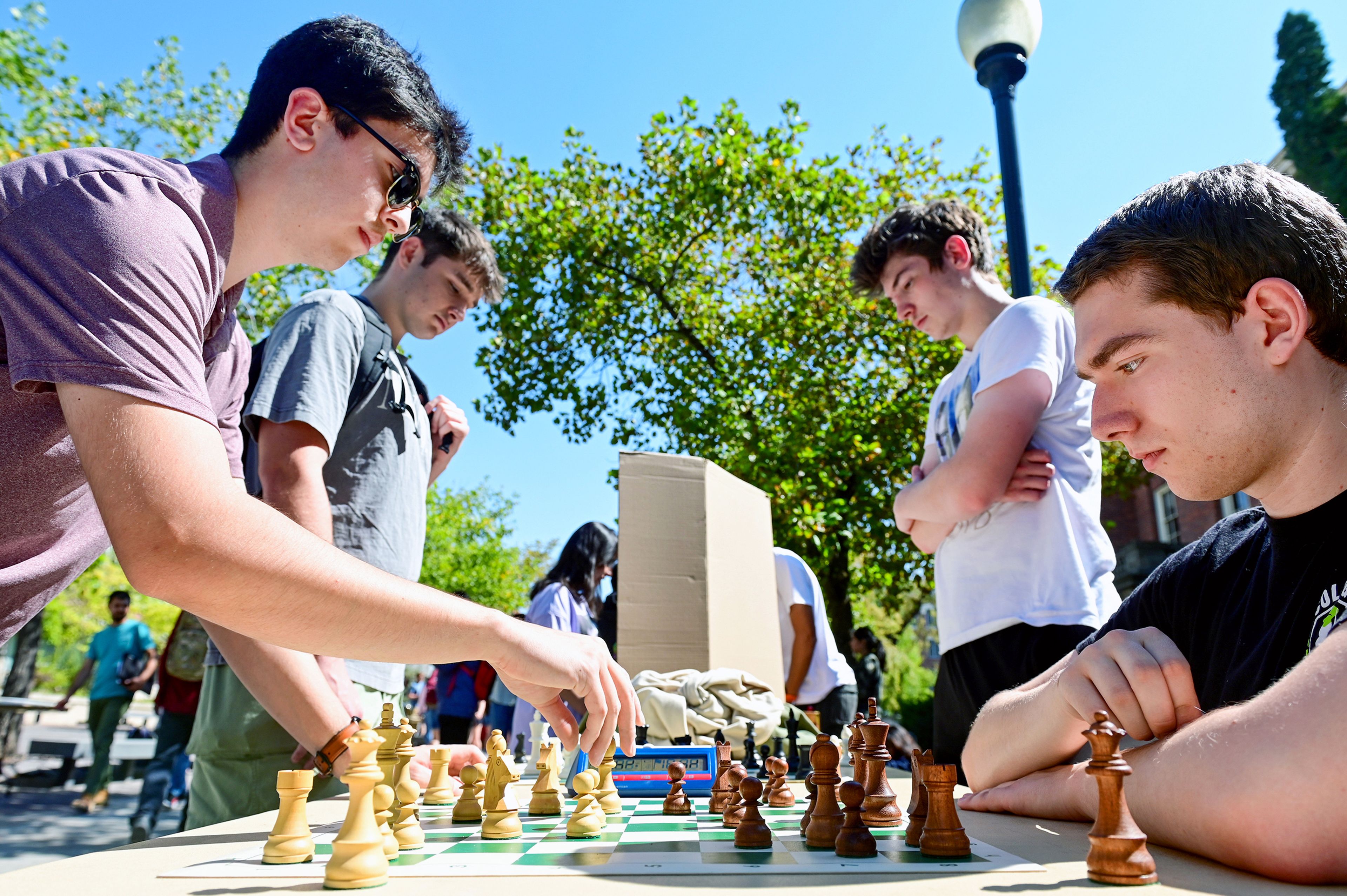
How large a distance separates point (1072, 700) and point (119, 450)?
5.08 ft

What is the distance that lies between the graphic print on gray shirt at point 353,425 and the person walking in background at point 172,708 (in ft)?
14.9

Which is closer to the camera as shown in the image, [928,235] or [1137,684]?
[1137,684]

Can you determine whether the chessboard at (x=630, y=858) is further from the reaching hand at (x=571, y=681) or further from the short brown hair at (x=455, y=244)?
the short brown hair at (x=455, y=244)

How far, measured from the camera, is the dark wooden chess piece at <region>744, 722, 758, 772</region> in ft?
9.95

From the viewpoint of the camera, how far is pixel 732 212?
43.3 ft

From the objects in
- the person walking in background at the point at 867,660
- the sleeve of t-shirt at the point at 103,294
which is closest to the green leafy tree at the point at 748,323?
the person walking in background at the point at 867,660

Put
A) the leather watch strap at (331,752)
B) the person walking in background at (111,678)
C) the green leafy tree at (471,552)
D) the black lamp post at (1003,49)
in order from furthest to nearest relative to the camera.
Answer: the green leafy tree at (471,552) → the person walking in background at (111,678) → the black lamp post at (1003,49) → the leather watch strap at (331,752)

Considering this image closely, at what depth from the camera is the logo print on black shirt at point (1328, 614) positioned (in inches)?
53.9

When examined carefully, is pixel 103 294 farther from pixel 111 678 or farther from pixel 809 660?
pixel 111 678

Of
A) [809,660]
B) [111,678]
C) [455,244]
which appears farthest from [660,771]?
[111,678]

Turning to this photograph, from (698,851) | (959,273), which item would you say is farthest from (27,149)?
(698,851)

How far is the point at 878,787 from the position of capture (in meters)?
1.68

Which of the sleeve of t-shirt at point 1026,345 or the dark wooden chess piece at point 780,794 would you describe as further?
the sleeve of t-shirt at point 1026,345

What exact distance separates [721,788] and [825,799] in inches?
19.6
